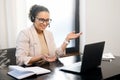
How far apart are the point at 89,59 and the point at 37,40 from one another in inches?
31.7

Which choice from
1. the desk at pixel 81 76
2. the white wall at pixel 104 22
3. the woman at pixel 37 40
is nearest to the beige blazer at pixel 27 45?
the woman at pixel 37 40

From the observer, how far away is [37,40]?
2277mm

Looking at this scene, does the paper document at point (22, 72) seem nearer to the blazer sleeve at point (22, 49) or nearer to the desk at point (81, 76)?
the desk at point (81, 76)

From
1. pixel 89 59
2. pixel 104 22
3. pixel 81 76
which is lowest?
pixel 81 76

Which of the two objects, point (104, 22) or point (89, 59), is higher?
point (104, 22)

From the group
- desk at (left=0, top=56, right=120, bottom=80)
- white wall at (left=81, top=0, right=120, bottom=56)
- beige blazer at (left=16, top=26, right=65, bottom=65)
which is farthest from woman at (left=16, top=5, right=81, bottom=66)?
white wall at (left=81, top=0, right=120, bottom=56)

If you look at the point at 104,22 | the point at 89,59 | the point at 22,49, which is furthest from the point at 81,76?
the point at 104,22

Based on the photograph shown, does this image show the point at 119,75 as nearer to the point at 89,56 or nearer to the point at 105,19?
the point at 89,56

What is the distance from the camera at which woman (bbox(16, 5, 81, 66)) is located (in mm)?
2148

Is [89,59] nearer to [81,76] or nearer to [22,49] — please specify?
[81,76]

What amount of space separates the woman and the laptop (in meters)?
0.38

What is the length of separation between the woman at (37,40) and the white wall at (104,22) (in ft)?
3.71

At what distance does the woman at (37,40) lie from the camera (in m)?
2.15

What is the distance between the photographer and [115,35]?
3701 millimetres
